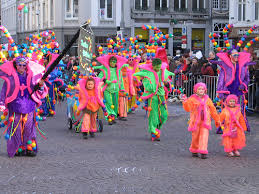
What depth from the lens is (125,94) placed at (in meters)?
15.1

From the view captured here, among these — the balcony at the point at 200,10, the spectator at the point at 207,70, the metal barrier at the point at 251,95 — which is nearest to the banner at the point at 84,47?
the metal barrier at the point at 251,95

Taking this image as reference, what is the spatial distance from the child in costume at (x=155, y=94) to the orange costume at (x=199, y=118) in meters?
1.88

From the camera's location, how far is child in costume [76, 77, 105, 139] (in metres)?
11.8

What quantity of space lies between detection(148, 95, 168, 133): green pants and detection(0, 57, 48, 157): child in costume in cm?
290

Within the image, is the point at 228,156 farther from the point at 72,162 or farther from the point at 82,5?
the point at 82,5

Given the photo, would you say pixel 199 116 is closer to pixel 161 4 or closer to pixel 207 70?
pixel 207 70

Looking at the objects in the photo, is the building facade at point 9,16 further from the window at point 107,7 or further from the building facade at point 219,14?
the building facade at point 219,14

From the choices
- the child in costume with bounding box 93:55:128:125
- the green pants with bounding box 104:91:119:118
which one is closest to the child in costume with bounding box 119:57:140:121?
the green pants with bounding box 104:91:119:118

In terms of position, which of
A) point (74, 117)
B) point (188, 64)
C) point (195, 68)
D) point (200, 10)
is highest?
point (200, 10)

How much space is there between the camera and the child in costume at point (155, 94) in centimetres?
1152

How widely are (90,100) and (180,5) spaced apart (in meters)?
36.8

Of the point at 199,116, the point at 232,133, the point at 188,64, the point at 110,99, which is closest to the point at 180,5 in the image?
the point at 188,64

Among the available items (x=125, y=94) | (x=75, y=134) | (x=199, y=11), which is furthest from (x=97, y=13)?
(x=75, y=134)

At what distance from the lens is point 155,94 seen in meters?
11.6
